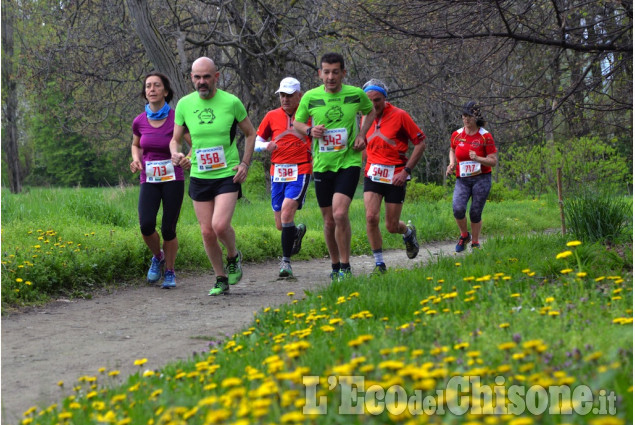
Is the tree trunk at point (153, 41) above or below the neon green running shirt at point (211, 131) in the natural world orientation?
above

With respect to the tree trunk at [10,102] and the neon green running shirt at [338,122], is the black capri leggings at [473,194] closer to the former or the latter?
the neon green running shirt at [338,122]

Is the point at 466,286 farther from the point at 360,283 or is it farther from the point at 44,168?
the point at 44,168

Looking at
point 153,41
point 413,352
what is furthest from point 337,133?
point 153,41

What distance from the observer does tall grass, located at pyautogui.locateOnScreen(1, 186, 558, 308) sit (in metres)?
7.38

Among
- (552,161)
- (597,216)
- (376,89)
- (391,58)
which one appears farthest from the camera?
(552,161)

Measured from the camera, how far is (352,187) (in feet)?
24.9

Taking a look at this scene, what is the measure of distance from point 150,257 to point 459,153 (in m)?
4.16

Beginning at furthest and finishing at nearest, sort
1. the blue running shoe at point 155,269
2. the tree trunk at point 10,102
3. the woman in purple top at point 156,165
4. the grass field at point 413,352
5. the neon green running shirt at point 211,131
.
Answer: the tree trunk at point 10,102 → the blue running shoe at point 155,269 → the woman in purple top at point 156,165 → the neon green running shirt at point 211,131 → the grass field at point 413,352

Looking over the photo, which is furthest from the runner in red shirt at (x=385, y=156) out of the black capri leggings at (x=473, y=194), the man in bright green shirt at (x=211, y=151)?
the black capri leggings at (x=473, y=194)

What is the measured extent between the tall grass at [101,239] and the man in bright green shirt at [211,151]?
4.71ft

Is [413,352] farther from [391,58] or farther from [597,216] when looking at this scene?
[391,58]

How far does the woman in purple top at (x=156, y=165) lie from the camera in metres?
7.85

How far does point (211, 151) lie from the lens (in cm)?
724

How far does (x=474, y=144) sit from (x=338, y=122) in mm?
2913
